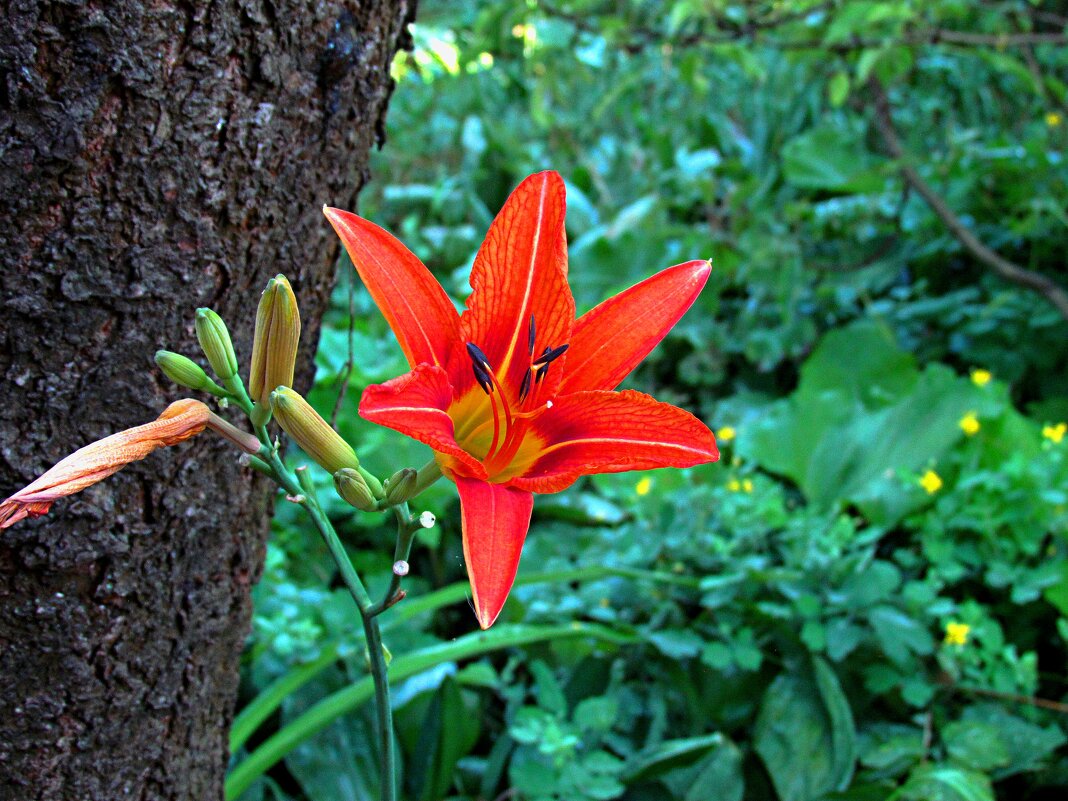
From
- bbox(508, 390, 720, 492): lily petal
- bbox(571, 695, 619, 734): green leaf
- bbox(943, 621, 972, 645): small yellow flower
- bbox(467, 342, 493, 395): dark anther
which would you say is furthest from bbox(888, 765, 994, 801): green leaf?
bbox(467, 342, 493, 395): dark anther

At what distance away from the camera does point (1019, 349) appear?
3.10m

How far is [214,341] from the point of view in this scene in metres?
0.71

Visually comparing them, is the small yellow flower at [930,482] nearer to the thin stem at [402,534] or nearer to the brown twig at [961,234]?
the brown twig at [961,234]

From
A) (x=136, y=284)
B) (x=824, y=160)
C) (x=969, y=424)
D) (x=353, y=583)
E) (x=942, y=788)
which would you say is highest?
(x=824, y=160)

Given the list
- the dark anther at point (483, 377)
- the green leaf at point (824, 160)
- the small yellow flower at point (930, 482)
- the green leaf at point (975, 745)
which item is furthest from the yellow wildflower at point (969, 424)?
the dark anther at point (483, 377)

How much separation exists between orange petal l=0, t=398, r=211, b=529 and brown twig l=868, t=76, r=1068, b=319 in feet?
9.33

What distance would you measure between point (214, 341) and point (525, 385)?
0.26 m

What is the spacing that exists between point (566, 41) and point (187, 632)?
94.2 inches

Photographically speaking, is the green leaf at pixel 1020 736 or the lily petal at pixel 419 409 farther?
the green leaf at pixel 1020 736

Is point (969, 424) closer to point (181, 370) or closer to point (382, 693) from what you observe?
point (382, 693)

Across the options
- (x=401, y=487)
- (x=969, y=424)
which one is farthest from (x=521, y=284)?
(x=969, y=424)

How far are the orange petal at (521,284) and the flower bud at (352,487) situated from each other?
0.14 m

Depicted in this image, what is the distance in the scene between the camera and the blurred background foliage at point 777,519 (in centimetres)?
167

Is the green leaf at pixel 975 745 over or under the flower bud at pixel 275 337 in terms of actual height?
under
